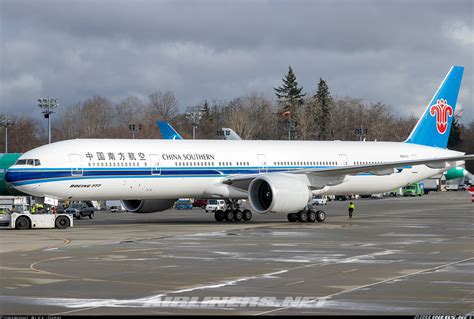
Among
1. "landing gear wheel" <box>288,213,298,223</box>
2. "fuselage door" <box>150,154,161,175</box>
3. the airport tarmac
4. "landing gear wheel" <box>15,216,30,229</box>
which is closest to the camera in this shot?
the airport tarmac

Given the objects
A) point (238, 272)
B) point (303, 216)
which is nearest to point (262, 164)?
point (303, 216)

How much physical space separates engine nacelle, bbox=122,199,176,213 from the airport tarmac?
7805 millimetres

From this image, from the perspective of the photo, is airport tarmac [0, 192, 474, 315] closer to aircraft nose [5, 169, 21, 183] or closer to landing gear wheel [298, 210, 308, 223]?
aircraft nose [5, 169, 21, 183]

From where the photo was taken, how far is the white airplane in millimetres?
34188

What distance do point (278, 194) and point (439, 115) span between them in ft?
54.0

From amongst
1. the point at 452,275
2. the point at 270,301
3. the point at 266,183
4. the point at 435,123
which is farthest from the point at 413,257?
the point at 435,123

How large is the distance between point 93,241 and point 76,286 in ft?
39.1

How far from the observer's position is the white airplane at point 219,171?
112 feet

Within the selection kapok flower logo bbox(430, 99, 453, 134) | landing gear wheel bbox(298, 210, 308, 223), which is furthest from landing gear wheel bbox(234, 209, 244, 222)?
kapok flower logo bbox(430, 99, 453, 134)

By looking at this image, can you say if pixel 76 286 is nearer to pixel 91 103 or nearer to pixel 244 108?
pixel 91 103

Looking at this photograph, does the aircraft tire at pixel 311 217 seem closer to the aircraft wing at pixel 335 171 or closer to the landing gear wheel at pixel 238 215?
the aircraft wing at pixel 335 171

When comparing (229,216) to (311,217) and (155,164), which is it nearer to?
(311,217)

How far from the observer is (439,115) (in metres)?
47.6

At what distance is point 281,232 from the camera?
3197 cm
